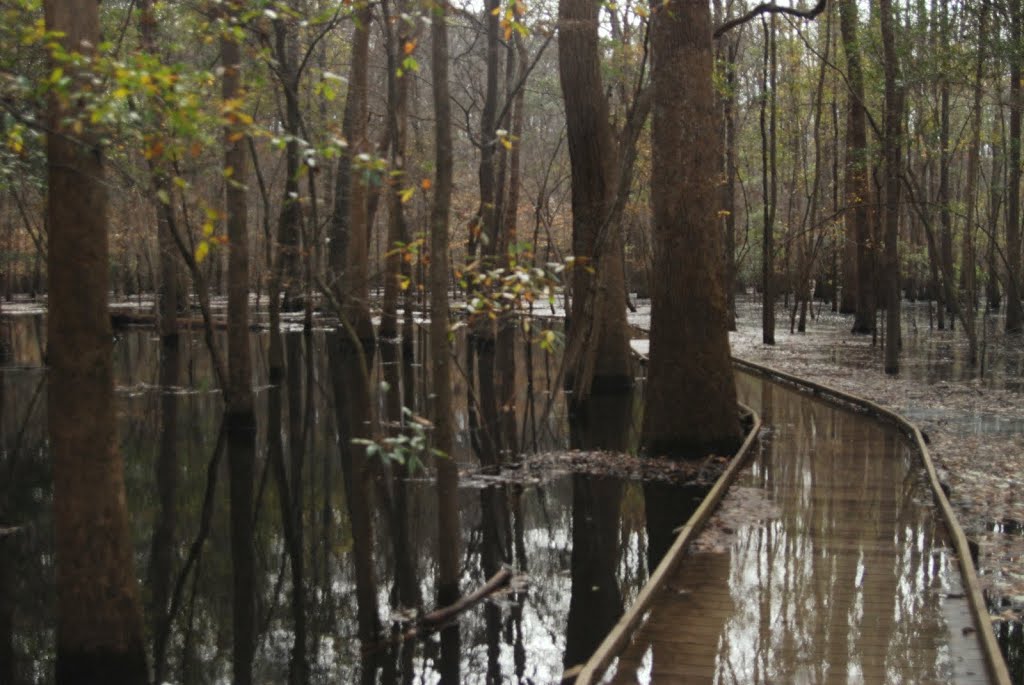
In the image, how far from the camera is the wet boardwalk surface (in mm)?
4695

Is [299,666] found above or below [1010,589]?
below

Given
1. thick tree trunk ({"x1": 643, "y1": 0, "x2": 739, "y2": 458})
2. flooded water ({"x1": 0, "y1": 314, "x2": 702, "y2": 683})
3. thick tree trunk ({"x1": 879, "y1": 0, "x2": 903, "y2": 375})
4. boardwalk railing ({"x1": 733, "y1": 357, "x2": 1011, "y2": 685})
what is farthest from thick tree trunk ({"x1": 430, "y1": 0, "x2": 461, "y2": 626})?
thick tree trunk ({"x1": 879, "y1": 0, "x2": 903, "y2": 375})

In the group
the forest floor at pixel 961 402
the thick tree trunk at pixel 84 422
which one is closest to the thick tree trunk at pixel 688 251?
the forest floor at pixel 961 402

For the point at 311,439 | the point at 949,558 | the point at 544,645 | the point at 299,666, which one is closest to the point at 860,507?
the point at 949,558

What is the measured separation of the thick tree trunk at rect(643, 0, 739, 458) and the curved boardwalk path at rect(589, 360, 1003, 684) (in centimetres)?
129

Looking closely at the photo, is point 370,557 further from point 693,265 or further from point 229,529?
point 693,265

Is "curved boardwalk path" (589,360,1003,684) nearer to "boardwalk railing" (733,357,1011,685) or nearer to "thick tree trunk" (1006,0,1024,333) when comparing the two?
"boardwalk railing" (733,357,1011,685)

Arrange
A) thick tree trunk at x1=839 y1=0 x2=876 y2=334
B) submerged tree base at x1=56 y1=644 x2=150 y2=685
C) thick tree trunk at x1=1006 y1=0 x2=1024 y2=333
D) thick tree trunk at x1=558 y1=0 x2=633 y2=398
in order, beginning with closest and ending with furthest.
A: 1. submerged tree base at x1=56 y1=644 x2=150 y2=685
2. thick tree trunk at x1=558 y1=0 x2=633 y2=398
3. thick tree trunk at x1=1006 y1=0 x2=1024 y2=333
4. thick tree trunk at x1=839 y1=0 x2=876 y2=334

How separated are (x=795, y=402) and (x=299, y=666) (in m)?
9.33

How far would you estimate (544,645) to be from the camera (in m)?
6.26

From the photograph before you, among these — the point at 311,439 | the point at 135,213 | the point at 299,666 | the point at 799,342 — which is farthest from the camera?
the point at 135,213

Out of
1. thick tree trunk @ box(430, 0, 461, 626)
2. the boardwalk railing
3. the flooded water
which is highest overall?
thick tree trunk @ box(430, 0, 461, 626)

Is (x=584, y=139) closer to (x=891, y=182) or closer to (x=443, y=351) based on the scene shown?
(x=891, y=182)

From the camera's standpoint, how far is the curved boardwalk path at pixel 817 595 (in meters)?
4.69
